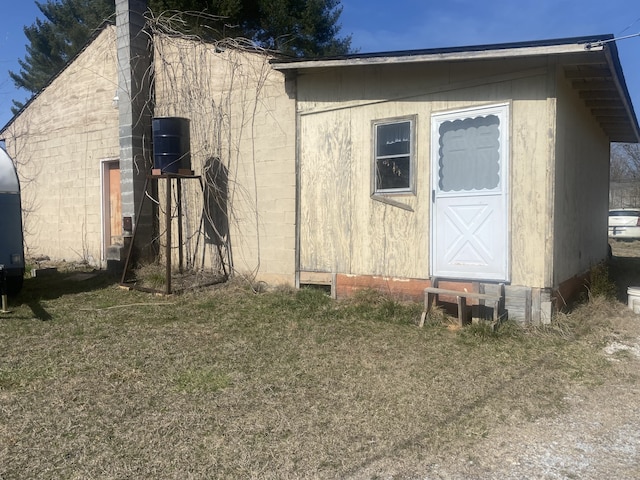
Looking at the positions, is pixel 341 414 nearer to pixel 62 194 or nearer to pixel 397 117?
pixel 397 117

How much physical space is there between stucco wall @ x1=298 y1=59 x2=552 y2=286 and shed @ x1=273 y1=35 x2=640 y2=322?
0.02 m

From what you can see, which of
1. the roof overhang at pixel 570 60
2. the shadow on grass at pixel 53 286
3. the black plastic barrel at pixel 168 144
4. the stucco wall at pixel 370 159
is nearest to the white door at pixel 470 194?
the stucco wall at pixel 370 159

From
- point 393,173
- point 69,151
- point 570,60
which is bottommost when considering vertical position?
point 393,173

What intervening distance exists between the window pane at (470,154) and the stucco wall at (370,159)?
0.67 feet

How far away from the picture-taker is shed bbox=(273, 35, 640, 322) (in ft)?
19.7

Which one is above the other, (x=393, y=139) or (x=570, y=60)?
(x=570, y=60)

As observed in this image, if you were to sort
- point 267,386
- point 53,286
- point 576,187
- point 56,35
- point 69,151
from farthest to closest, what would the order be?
point 56,35
point 69,151
point 53,286
point 576,187
point 267,386

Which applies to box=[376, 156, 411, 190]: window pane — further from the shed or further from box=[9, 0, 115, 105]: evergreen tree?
box=[9, 0, 115, 105]: evergreen tree

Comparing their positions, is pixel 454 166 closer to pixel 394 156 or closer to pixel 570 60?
pixel 394 156

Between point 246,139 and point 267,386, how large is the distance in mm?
5136

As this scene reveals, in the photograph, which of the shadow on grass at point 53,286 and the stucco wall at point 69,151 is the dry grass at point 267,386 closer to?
the shadow on grass at point 53,286

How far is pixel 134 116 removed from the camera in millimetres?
9555

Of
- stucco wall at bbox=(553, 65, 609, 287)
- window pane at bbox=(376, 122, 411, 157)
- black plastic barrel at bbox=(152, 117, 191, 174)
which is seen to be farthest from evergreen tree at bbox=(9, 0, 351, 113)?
stucco wall at bbox=(553, 65, 609, 287)

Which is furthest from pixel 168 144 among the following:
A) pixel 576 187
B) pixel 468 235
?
pixel 576 187
